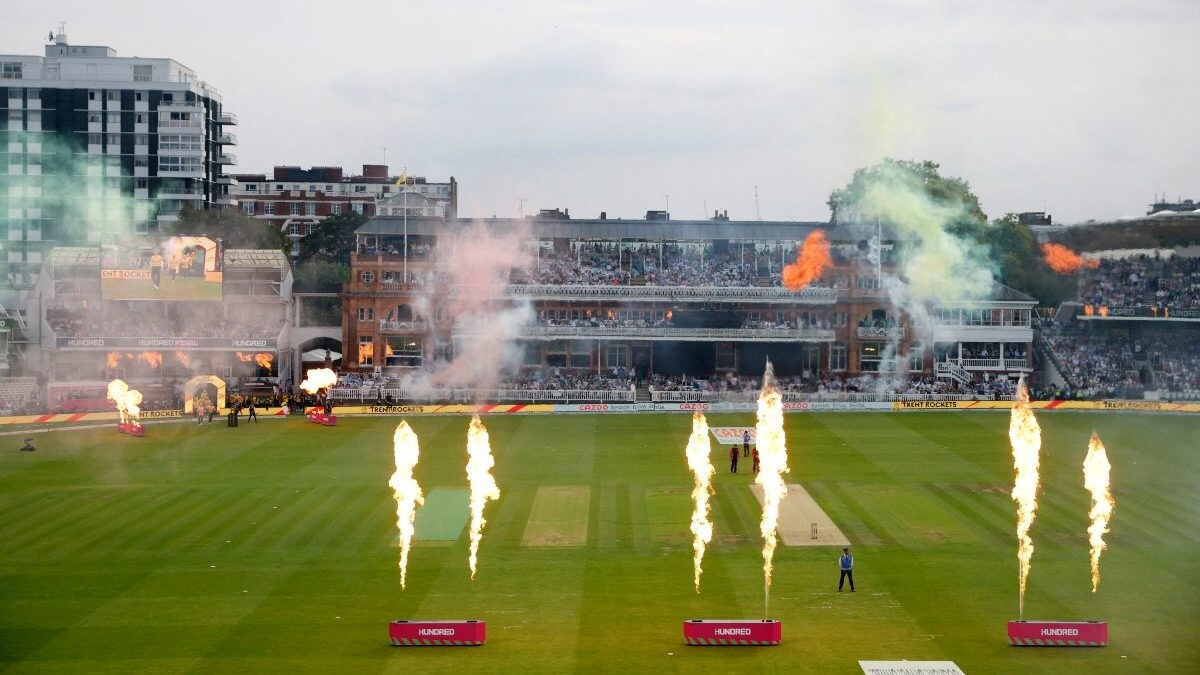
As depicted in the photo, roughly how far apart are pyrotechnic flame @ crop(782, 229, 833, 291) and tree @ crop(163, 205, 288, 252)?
1939 inches

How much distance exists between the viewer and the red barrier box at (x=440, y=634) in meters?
30.4

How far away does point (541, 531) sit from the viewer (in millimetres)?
43250

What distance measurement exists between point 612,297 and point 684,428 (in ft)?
78.9

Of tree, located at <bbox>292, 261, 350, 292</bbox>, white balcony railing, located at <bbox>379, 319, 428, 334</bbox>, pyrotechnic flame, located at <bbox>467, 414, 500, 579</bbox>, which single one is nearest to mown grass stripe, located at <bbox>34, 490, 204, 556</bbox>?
pyrotechnic flame, located at <bbox>467, 414, 500, 579</bbox>

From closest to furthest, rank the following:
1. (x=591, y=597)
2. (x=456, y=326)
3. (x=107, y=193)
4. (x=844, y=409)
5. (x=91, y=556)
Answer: (x=591, y=597), (x=91, y=556), (x=844, y=409), (x=456, y=326), (x=107, y=193)

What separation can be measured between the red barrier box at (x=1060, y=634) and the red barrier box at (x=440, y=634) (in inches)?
517

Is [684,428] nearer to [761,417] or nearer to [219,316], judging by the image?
[761,417]

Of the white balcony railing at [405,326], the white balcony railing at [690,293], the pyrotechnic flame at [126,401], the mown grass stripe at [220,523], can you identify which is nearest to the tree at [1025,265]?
the white balcony railing at [690,293]

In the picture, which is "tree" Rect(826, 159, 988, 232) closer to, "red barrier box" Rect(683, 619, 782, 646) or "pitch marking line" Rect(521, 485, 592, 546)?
"pitch marking line" Rect(521, 485, 592, 546)

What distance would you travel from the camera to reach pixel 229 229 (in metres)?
115

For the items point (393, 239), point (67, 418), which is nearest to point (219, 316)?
point (393, 239)

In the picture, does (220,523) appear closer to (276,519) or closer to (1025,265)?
(276,519)

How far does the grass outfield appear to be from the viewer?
30.2m

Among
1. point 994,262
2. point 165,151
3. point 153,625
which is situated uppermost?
point 165,151
